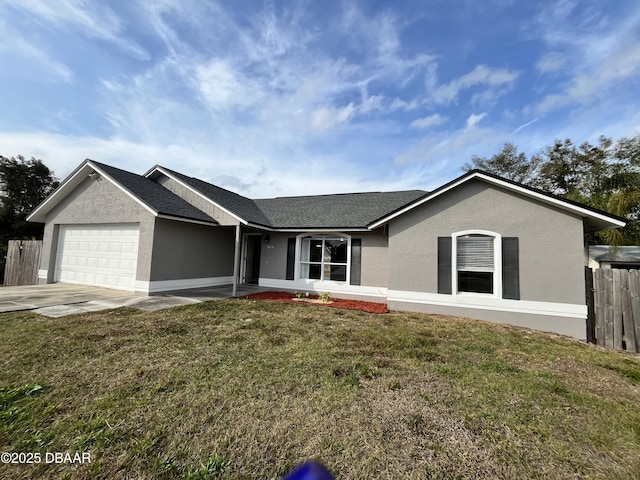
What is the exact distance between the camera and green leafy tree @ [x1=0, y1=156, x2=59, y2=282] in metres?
21.6

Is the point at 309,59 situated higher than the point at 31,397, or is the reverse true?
the point at 309,59

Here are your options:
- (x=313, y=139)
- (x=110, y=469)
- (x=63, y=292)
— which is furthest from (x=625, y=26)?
(x=63, y=292)

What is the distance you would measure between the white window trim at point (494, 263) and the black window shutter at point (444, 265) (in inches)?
4.5

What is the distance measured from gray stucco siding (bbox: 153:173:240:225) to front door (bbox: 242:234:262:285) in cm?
256

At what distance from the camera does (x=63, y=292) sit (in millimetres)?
Answer: 10125

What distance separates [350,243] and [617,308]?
8012 millimetres

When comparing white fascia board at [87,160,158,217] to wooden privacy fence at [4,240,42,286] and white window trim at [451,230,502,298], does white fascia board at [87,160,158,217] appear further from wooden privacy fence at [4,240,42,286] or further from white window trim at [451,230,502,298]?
white window trim at [451,230,502,298]

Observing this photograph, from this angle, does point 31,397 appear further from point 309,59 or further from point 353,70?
point 353,70

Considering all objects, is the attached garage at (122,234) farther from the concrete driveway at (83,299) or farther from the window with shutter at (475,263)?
the window with shutter at (475,263)

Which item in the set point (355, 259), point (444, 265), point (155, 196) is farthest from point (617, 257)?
point (155, 196)

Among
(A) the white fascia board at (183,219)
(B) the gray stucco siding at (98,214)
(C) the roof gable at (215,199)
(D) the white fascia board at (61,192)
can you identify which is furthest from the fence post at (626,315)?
(D) the white fascia board at (61,192)

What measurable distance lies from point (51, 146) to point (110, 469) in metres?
17.4

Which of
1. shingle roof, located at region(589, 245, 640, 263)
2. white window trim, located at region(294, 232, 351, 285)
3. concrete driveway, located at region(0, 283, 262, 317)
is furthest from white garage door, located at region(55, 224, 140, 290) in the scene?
shingle roof, located at region(589, 245, 640, 263)

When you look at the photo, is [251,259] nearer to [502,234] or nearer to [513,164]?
[502,234]
